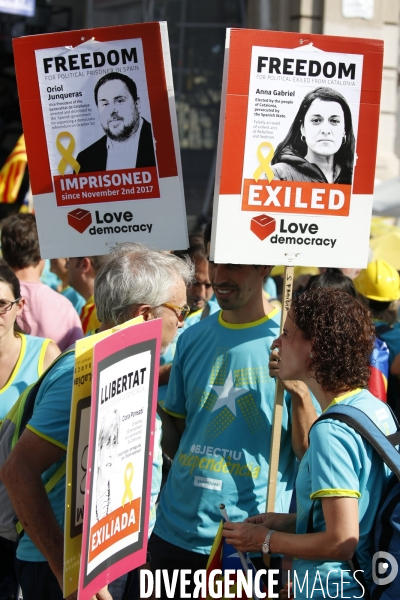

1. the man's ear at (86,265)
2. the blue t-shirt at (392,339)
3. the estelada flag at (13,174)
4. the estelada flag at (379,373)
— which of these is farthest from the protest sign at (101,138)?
the estelada flag at (13,174)

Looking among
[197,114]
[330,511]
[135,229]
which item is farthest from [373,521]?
[197,114]

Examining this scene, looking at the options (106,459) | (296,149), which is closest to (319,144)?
(296,149)

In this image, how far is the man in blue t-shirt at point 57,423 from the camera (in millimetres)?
2209

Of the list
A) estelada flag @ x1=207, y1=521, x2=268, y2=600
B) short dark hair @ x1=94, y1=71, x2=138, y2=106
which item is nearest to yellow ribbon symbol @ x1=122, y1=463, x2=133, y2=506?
estelada flag @ x1=207, y1=521, x2=268, y2=600

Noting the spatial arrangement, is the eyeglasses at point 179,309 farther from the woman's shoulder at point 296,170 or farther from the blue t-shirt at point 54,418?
the woman's shoulder at point 296,170

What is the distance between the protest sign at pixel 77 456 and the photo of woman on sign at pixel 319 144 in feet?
3.95

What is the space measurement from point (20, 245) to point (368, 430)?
9.54 ft

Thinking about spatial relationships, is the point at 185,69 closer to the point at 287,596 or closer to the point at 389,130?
the point at 389,130

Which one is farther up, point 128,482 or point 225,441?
point 128,482

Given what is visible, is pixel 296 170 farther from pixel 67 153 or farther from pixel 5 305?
pixel 5 305

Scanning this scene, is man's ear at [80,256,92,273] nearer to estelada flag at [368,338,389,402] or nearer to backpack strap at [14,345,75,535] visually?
estelada flag at [368,338,389,402]

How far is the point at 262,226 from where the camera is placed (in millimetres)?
3016

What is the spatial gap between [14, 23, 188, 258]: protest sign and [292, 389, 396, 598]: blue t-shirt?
1.17 meters

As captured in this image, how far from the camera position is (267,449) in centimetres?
304
